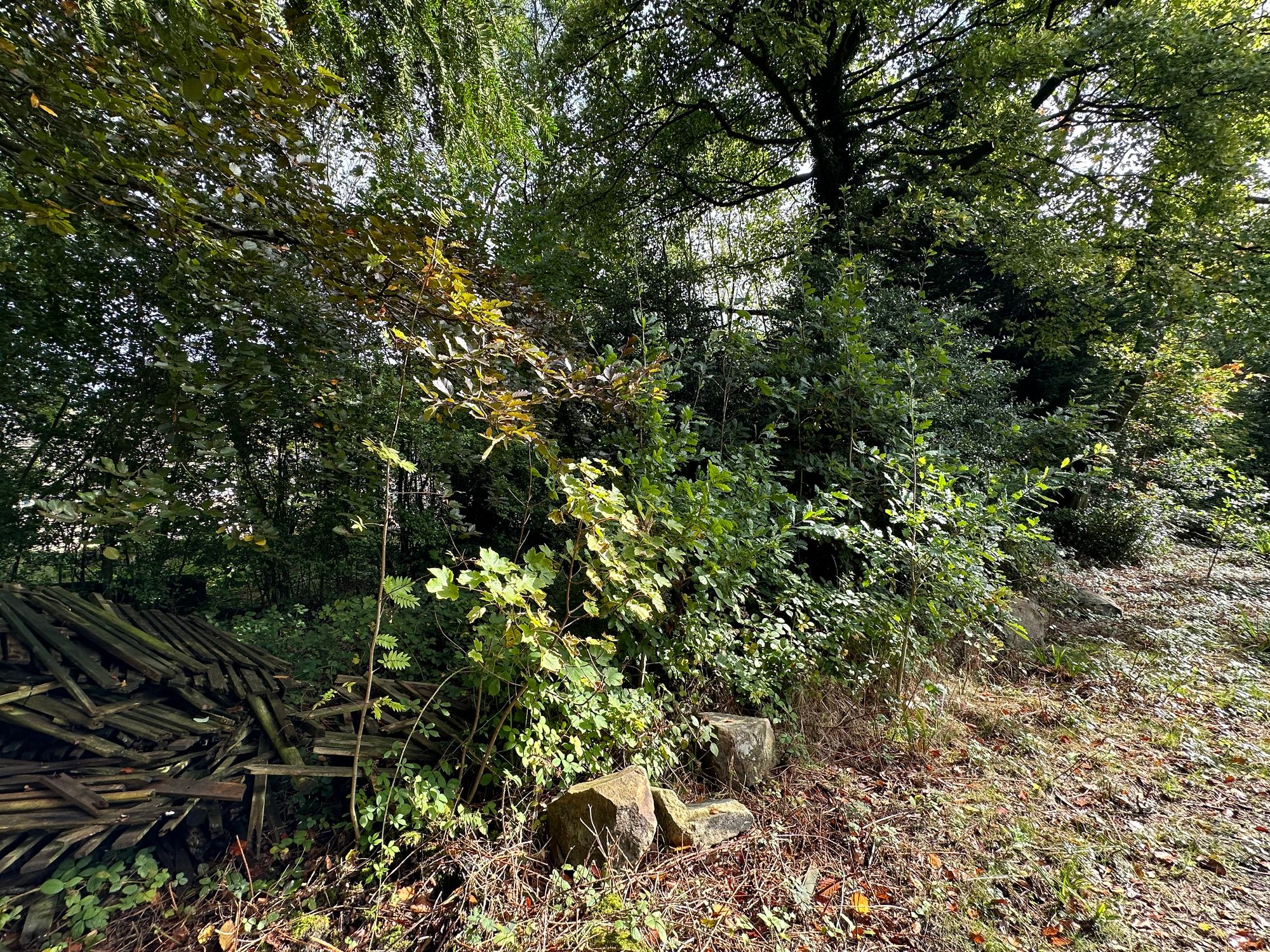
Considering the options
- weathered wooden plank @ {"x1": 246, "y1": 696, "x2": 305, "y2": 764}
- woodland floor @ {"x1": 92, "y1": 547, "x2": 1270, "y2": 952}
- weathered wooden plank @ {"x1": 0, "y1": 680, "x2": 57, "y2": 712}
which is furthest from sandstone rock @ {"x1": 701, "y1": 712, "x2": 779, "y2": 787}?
weathered wooden plank @ {"x1": 0, "y1": 680, "x2": 57, "y2": 712}

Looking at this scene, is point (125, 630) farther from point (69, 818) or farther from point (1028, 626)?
point (1028, 626)

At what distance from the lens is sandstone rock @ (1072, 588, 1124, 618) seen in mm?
4648

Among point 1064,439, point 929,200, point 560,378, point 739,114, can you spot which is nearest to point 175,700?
point 560,378

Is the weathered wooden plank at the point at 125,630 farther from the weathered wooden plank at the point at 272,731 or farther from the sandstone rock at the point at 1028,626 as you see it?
the sandstone rock at the point at 1028,626

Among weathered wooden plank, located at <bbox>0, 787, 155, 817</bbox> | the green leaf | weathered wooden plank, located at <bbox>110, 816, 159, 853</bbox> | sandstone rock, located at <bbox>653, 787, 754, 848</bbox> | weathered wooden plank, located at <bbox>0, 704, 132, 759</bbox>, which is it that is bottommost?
sandstone rock, located at <bbox>653, 787, 754, 848</bbox>

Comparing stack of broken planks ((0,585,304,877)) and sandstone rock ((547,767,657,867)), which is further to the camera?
sandstone rock ((547,767,657,867))

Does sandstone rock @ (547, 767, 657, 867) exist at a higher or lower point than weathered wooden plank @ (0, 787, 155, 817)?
lower

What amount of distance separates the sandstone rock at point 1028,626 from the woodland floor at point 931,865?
592 millimetres

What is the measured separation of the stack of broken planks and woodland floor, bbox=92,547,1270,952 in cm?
31

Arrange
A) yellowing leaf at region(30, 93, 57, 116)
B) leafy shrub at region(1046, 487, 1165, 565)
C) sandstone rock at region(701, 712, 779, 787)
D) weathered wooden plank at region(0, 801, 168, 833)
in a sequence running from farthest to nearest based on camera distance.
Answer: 1. leafy shrub at region(1046, 487, 1165, 565)
2. sandstone rock at region(701, 712, 779, 787)
3. weathered wooden plank at region(0, 801, 168, 833)
4. yellowing leaf at region(30, 93, 57, 116)

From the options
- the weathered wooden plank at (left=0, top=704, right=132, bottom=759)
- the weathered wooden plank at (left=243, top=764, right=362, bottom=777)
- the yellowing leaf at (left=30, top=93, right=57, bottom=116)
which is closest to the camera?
the yellowing leaf at (left=30, top=93, right=57, bottom=116)

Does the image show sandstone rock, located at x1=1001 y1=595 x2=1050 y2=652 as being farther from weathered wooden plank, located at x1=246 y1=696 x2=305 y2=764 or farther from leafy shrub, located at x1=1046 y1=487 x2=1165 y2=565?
weathered wooden plank, located at x1=246 y1=696 x2=305 y2=764

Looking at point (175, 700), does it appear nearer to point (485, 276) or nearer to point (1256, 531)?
point (485, 276)

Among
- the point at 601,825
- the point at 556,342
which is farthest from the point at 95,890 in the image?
the point at 556,342
